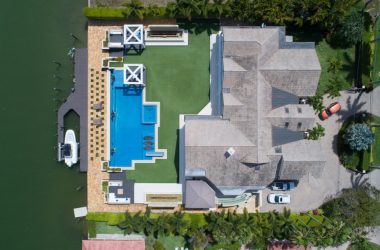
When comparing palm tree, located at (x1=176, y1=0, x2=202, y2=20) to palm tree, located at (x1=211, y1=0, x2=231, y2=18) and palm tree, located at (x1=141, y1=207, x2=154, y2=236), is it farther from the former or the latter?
palm tree, located at (x1=141, y1=207, x2=154, y2=236)

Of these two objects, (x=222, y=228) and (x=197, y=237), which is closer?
(x=222, y=228)

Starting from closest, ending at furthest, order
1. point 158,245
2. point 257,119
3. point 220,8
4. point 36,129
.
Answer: point 257,119
point 220,8
point 158,245
point 36,129

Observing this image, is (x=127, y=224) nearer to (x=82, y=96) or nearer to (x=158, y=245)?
(x=158, y=245)

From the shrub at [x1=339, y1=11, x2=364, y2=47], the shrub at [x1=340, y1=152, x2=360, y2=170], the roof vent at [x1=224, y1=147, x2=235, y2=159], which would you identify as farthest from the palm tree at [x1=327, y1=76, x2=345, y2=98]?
the roof vent at [x1=224, y1=147, x2=235, y2=159]

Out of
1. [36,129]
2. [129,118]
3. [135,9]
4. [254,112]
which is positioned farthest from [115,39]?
[254,112]

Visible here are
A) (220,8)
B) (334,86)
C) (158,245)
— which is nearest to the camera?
(220,8)

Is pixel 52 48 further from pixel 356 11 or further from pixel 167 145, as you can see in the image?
pixel 356 11

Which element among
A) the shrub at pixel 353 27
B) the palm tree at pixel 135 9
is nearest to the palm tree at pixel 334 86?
the shrub at pixel 353 27
